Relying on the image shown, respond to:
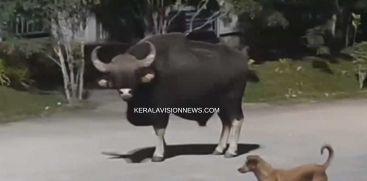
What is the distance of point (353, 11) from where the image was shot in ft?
11.8

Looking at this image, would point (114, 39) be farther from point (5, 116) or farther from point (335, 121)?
point (335, 121)

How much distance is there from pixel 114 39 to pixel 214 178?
514 mm

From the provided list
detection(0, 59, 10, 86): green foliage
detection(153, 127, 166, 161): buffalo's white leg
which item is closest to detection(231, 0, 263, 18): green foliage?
detection(153, 127, 166, 161): buffalo's white leg

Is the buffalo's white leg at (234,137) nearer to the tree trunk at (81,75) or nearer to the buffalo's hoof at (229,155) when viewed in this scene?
the buffalo's hoof at (229,155)

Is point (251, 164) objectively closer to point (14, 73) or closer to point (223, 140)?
point (223, 140)

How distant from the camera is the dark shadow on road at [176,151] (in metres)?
2.66

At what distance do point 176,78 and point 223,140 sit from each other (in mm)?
268

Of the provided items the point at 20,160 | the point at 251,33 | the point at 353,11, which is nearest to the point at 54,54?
the point at 20,160

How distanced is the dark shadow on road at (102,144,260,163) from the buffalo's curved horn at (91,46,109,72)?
282 mm

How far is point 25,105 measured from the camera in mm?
2953

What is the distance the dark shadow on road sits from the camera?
2.66 m

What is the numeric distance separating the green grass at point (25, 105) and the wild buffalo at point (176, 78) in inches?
13.5

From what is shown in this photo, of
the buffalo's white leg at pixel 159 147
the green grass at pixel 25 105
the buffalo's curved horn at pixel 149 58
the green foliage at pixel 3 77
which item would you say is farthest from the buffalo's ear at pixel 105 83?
the green foliage at pixel 3 77

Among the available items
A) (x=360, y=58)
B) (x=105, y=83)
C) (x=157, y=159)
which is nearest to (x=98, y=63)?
(x=105, y=83)
